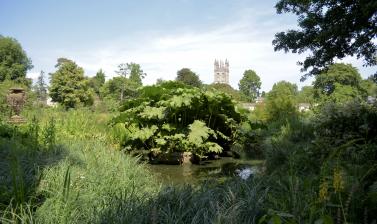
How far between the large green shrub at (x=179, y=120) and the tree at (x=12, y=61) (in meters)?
48.8

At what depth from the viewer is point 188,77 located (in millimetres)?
48062

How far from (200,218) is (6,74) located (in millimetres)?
59108

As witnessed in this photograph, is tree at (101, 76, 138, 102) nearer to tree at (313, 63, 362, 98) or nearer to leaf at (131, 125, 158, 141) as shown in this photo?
tree at (313, 63, 362, 98)

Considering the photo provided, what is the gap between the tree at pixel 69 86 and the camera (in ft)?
133

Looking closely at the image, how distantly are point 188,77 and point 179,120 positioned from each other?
38355mm

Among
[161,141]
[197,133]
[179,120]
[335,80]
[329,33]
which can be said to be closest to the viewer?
[329,33]

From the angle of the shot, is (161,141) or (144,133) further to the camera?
(144,133)

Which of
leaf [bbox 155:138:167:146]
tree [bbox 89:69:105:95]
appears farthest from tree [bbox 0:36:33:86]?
leaf [bbox 155:138:167:146]

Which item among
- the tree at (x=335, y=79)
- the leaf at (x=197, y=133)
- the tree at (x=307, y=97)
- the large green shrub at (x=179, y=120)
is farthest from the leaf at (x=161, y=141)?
the tree at (x=335, y=79)

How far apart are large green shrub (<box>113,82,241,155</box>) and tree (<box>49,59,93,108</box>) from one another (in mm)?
31473

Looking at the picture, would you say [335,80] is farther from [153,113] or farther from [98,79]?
[98,79]

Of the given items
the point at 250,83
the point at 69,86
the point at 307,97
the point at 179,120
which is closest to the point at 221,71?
the point at 250,83

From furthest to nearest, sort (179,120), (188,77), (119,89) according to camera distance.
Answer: (119,89) → (188,77) → (179,120)

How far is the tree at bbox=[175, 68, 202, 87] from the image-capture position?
47.7 metres
